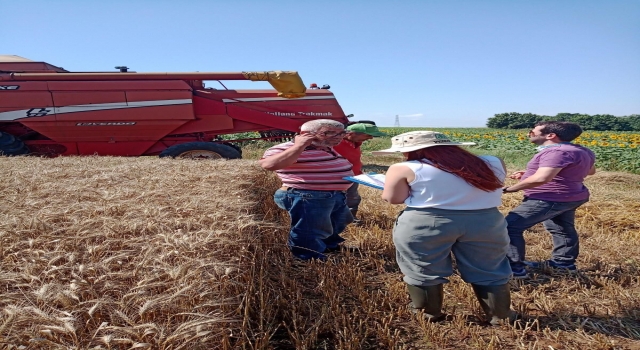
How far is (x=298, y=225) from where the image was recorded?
10.3ft

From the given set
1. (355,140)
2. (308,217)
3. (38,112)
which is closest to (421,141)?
(308,217)

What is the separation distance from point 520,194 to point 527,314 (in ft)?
14.7

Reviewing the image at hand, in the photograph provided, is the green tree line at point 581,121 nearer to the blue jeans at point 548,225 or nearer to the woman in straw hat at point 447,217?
the blue jeans at point 548,225

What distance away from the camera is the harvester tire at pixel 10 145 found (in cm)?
718

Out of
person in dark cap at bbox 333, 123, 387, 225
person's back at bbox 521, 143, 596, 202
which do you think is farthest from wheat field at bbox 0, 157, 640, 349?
person in dark cap at bbox 333, 123, 387, 225

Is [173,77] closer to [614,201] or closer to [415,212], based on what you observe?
[415,212]

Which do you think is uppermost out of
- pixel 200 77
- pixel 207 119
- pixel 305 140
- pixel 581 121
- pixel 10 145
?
pixel 200 77

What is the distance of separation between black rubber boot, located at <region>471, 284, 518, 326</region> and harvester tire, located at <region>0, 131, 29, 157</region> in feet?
27.6

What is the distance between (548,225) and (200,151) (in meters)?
6.24

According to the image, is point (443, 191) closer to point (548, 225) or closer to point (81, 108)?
point (548, 225)

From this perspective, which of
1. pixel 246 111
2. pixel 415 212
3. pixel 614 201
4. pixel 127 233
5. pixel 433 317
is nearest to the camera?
pixel 127 233

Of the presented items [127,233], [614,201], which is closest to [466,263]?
[127,233]

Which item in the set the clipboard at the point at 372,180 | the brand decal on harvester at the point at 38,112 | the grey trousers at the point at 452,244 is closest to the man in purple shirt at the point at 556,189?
the grey trousers at the point at 452,244

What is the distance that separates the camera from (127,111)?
7.61 metres
